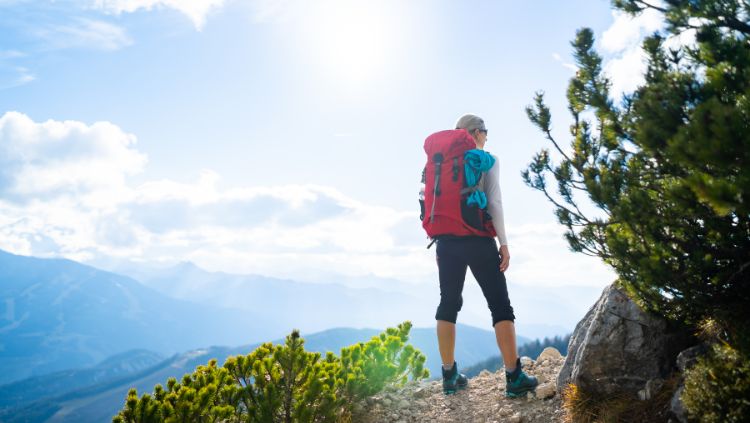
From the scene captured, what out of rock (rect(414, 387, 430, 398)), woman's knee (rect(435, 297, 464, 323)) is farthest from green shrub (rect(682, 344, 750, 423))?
rock (rect(414, 387, 430, 398))

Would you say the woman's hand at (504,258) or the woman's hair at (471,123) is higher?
the woman's hair at (471,123)

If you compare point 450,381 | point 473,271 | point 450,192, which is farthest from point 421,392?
point 450,192

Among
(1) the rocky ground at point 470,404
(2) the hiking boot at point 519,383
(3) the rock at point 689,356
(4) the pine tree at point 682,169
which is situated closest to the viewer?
(4) the pine tree at point 682,169

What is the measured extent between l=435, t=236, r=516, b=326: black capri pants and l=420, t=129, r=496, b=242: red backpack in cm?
15

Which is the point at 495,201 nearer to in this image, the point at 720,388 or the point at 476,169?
the point at 476,169

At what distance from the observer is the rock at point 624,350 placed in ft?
15.2

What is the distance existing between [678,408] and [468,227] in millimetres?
2664

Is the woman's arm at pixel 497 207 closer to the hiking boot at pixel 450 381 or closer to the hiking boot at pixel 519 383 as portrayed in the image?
the hiking boot at pixel 519 383

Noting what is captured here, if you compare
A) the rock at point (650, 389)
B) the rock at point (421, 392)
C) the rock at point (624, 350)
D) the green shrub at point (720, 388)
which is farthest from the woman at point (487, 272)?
the green shrub at point (720, 388)

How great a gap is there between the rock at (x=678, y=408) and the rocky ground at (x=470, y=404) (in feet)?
4.46

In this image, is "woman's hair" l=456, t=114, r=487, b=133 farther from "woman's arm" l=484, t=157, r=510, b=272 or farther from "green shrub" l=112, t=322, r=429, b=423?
"green shrub" l=112, t=322, r=429, b=423

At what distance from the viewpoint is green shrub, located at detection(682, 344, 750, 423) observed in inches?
121

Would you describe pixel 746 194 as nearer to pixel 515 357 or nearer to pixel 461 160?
pixel 461 160

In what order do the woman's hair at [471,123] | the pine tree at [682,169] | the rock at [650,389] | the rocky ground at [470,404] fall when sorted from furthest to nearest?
the woman's hair at [471,123]
the rocky ground at [470,404]
the rock at [650,389]
the pine tree at [682,169]
